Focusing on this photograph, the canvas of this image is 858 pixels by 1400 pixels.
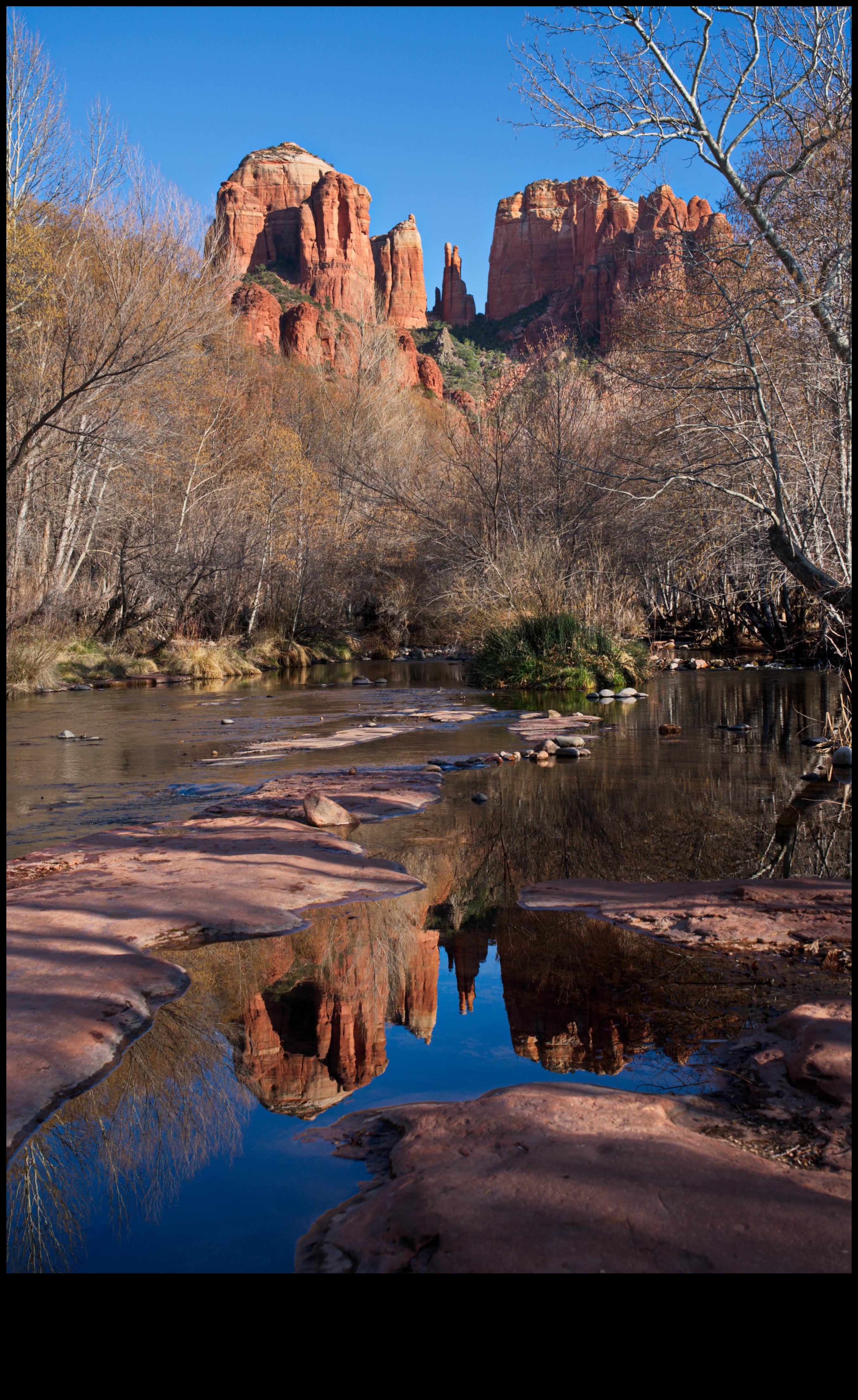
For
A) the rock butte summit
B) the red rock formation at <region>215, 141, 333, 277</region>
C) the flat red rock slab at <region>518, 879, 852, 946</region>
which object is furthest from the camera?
the red rock formation at <region>215, 141, 333, 277</region>

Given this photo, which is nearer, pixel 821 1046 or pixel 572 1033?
pixel 821 1046

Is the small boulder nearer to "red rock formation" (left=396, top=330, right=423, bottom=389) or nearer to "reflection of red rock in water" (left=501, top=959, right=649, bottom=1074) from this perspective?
"reflection of red rock in water" (left=501, top=959, right=649, bottom=1074)

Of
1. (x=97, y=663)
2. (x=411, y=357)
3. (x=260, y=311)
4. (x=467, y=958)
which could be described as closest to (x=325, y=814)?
(x=467, y=958)

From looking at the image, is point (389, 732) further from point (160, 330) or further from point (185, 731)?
point (160, 330)

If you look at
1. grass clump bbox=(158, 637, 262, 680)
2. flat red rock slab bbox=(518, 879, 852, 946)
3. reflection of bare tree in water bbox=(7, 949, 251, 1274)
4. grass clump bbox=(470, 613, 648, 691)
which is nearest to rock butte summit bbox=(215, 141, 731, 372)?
grass clump bbox=(158, 637, 262, 680)

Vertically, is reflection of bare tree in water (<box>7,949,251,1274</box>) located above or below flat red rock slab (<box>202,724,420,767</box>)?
below

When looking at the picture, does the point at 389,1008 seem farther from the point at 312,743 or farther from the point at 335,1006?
the point at 312,743
